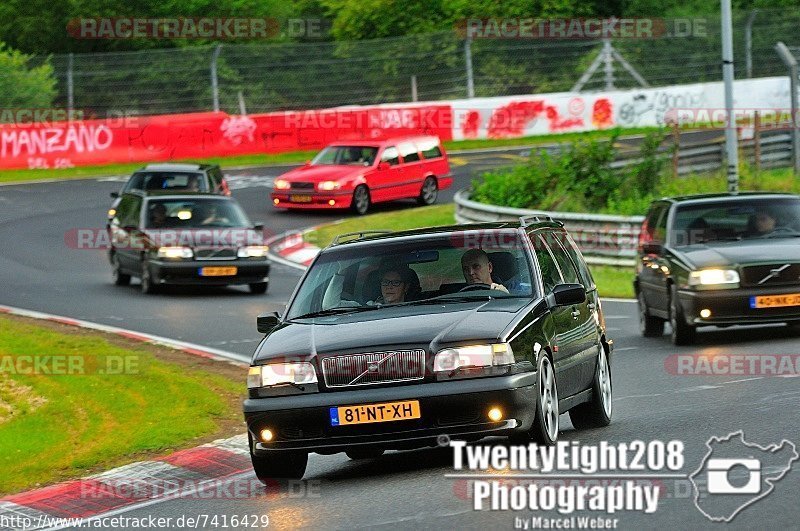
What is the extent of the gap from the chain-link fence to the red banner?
63cm

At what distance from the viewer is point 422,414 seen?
9.25 metres

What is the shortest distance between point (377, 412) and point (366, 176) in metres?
27.1

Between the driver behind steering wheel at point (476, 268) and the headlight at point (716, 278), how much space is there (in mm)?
6329

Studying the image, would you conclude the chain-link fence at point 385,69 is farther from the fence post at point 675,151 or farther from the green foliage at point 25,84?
the fence post at point 675,151

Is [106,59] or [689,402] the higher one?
[106,59]

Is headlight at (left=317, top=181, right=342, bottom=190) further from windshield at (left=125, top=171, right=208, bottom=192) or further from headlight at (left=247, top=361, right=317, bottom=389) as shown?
headlight at (left=247, top=361, right=317, bottom=389)

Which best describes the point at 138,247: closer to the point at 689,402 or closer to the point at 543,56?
the point at 689,402

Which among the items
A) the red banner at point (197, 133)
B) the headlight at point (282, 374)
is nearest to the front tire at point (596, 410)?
the headlight at point (282, 374)

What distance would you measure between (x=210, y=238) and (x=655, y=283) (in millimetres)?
9010

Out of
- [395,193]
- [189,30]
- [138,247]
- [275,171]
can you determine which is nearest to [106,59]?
[275,171]

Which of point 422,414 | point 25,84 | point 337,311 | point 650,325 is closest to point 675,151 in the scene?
point 650,325

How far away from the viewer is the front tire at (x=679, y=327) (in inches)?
659

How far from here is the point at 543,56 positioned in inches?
1875

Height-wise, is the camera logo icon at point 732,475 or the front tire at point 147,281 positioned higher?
the camera logo icon at point 732,475
